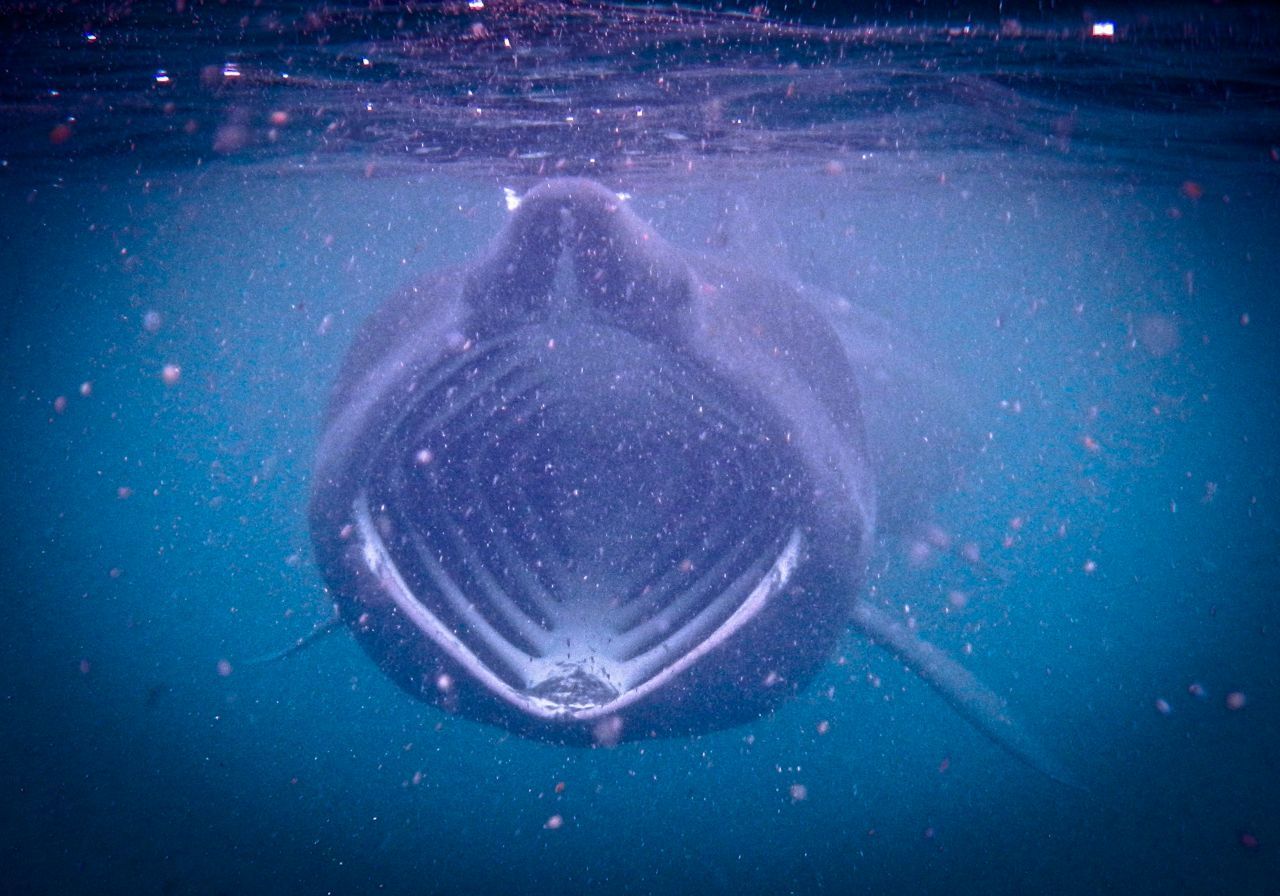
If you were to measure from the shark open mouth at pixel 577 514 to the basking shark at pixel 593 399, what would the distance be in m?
0.02

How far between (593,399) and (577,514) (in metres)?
1.00

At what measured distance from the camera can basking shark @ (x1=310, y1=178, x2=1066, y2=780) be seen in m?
3.07

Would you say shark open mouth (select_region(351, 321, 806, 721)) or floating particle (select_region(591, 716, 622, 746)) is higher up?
shark open mouth (select_region(351, 321, 806, 721))

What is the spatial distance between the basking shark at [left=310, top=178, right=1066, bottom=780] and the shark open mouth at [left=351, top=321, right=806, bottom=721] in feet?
0.06

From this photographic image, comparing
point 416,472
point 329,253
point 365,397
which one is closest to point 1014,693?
point 416,472

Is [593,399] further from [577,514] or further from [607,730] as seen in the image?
[607,730]

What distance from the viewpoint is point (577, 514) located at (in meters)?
5.49


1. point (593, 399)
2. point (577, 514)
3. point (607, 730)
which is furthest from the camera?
point (577, 514)

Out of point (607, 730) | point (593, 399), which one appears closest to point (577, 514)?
point (593, 399)

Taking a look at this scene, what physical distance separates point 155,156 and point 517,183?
23.0ft

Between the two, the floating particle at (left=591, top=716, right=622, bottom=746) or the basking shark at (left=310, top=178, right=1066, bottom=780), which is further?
the floating particle at (left=591, top=716, right=622, bottom=746)

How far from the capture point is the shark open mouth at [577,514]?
3.29 meters

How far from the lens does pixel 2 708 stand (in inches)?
577

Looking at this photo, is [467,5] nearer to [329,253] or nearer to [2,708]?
[2,708]
